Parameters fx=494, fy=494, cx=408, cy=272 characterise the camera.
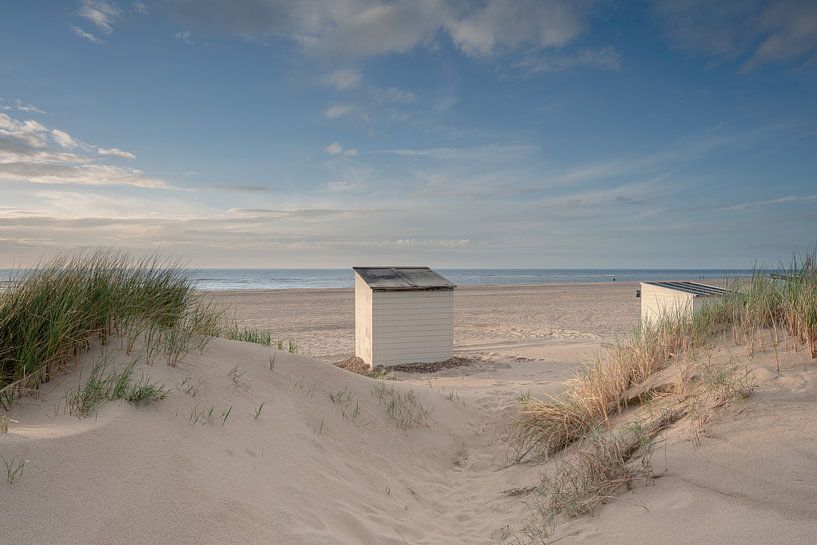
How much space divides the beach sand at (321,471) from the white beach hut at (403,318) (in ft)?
20.2

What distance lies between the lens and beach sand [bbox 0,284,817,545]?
2.59 m

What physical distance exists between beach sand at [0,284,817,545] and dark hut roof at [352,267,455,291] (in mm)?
6323

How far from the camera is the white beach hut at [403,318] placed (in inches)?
482

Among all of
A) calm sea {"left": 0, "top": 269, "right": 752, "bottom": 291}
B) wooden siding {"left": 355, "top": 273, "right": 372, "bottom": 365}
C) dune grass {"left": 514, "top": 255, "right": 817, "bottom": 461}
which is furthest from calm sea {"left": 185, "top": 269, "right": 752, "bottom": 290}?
dune grass {"left": 514, "top": 255, "right": 817, "bottom": 461}

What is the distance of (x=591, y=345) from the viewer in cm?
1505

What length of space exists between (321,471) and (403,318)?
8564 millimetres

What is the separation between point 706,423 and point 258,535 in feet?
10.1

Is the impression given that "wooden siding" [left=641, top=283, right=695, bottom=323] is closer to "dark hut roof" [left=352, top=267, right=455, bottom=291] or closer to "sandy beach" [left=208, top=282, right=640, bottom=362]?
"sandy beach" [left=208, top=282, right=640, bottom=362]

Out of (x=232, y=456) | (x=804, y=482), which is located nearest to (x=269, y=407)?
(x=232, y=456)

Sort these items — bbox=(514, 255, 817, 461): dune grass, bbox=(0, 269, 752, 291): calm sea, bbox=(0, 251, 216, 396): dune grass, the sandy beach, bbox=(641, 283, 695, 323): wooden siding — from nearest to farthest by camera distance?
bbox=(0, 251, 216, 396): dune grass, bbox=(514, 255, 817, 461): dune grass, bbox=(641, 283, 695, 323): wooden siding, the sandy beach, bbox=(0, 269, 752, 291): calm sea

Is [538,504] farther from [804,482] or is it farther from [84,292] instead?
[84,292]

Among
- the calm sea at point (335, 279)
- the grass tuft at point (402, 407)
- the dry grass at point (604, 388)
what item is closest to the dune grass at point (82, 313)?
the grass tuft at point (402, 407)

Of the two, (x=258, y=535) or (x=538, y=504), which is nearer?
(x=258, y=535)

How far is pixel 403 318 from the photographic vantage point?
40.9ft
